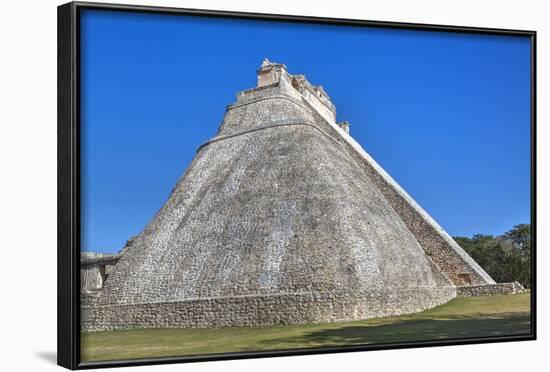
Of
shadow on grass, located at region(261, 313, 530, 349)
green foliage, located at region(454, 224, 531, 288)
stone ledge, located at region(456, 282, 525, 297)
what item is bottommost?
shadow on grass, located at region(261, 313, 530, 349)

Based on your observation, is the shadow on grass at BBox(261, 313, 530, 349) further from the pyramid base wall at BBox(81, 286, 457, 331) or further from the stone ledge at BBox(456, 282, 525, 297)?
the stone ledge at BBox(456, 282, 525, 297)

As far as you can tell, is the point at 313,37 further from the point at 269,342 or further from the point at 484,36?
the point at 269,342

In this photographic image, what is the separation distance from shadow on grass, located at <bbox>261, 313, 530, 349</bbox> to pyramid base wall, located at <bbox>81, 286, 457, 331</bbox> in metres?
0.89

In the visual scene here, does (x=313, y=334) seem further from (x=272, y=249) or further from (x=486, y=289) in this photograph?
(x=486, y=289)

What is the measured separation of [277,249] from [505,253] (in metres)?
7.14

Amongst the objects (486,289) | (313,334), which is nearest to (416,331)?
(313,334)

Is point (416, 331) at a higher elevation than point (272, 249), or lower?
lower

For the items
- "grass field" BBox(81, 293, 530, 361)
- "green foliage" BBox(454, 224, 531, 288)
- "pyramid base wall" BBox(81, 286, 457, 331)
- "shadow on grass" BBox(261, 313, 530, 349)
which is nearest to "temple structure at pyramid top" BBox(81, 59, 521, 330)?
"pyramid base wall" BBox(81, 286, 457, 331)

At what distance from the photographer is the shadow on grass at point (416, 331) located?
57.0 feet

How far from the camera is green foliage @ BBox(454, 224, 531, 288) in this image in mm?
20406

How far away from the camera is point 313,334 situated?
58.9 ft

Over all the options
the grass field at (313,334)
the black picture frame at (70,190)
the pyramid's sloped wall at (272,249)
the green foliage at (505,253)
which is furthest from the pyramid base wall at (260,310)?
the black picture frame at (70,190)

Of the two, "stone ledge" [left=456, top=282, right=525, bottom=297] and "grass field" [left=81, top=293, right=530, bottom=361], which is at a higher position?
"stone ledge" [left=456, top=282, right=525, bottom=297]

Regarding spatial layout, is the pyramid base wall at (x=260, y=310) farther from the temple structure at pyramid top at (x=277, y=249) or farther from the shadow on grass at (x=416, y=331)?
the shadow on grass at (x=416, y=331)
